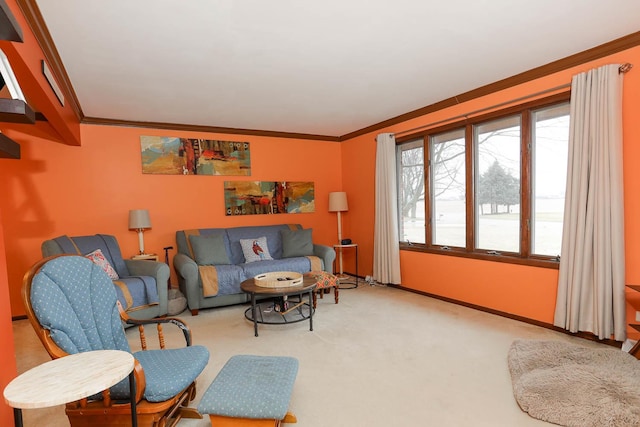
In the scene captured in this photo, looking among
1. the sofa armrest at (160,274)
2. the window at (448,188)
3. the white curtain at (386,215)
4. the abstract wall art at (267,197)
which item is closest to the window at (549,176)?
the window at (448,188)

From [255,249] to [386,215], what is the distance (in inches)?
77.6

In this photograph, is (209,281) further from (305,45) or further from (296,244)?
(305,45)

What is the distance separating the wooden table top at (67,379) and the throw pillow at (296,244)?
3.62 meters

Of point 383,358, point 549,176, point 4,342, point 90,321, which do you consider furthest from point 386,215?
point 4,342

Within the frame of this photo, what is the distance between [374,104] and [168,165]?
2991mm

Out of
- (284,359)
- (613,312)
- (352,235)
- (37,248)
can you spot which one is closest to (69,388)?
(284,359)

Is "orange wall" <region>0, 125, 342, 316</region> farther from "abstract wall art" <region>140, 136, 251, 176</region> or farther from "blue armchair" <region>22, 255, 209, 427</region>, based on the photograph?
"blue armchair" <region>22, 255, 209, 427</region>

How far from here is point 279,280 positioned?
11.8ft

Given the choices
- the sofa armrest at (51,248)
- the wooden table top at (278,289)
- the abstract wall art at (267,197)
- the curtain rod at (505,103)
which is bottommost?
the wooden table top at (278,289)

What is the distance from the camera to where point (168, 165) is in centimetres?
472

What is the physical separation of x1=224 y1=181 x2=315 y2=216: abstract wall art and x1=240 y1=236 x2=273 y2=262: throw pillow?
651 millimetres

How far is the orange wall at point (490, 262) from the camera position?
2.66m

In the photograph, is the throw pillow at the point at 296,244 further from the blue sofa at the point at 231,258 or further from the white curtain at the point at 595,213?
the white curtain at the point at 595,213

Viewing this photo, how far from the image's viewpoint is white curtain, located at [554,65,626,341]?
2.66 metres
